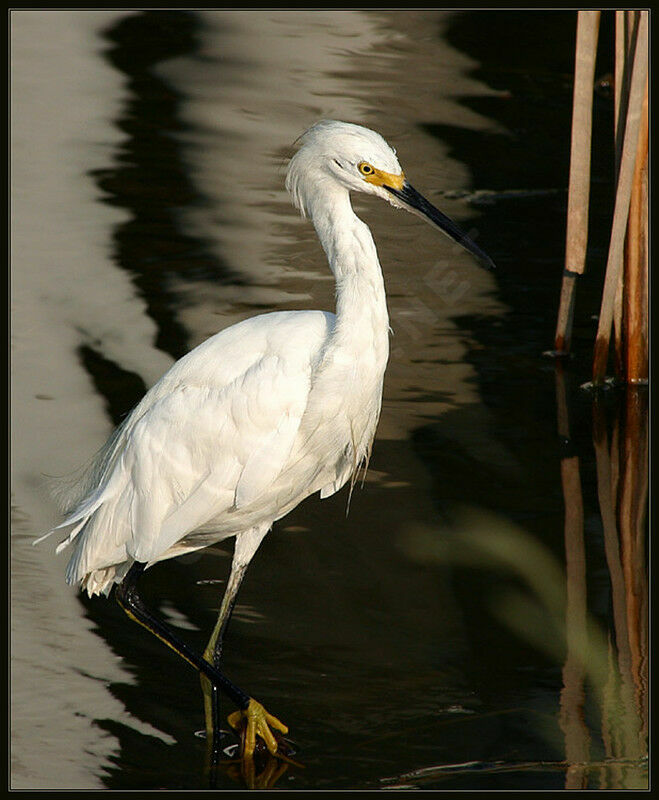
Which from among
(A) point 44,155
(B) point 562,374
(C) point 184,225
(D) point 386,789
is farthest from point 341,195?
(A) point 44,155

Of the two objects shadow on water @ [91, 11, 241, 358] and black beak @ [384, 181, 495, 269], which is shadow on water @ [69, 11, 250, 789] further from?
black beak @ [384, 181, 495, 269]

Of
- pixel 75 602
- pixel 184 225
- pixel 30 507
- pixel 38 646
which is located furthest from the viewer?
pixel 184 225

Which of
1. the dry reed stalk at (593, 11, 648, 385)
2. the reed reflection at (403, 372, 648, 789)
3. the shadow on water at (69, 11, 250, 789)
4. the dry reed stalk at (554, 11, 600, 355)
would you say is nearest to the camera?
the reed reflection at (403, 372, 648, 789)

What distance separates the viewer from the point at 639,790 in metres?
3.36

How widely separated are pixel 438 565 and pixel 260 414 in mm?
1309

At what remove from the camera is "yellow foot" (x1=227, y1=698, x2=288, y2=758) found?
3.57 meters

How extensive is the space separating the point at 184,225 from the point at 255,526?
4.24 metres

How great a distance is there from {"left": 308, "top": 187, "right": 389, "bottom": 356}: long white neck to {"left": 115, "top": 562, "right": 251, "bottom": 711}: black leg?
1032 millimetres

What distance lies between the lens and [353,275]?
145 inches

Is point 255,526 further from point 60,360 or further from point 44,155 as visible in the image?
point 44,155

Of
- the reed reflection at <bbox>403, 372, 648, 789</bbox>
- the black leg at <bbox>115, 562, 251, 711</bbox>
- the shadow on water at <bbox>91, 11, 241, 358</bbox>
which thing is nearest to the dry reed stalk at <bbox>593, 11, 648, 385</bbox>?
the reed reflection at <bbox>403, 372, 648, 789</bbox>

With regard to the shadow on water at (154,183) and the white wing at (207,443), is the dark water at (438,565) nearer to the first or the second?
the shadow on water at (154,183)

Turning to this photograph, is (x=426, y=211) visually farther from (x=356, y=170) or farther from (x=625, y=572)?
(x=625, y=572)

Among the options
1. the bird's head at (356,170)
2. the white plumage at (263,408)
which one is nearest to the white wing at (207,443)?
the white plumage at (263,408)
